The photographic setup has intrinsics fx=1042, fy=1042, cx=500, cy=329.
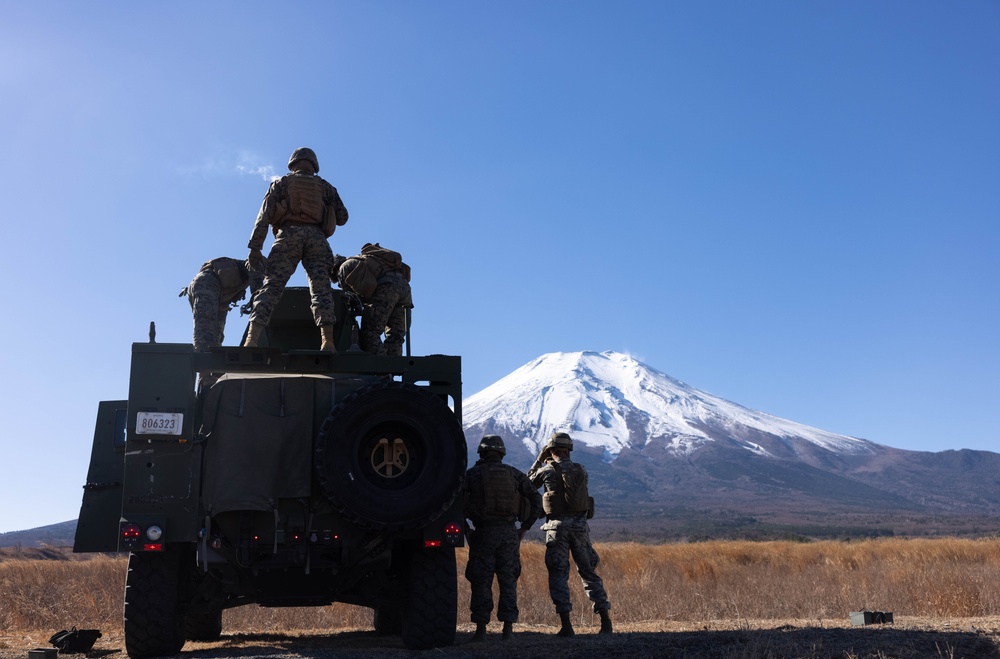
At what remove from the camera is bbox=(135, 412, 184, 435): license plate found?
849 centimetres

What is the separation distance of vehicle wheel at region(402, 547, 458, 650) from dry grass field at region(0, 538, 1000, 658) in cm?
19

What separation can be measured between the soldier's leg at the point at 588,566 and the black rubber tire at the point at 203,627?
388 centimetres

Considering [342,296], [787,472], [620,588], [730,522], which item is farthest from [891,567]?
[787,472]

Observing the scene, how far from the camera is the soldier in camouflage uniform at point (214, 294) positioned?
36.9 ft

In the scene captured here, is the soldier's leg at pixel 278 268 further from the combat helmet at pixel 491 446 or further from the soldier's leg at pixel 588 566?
the soldier's leg at pixel 588 566

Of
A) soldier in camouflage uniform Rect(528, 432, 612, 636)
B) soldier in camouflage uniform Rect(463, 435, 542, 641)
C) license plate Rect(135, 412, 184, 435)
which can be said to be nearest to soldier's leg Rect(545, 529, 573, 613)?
soldier in camouflage uniform Rect(528, 432, 612, 636)

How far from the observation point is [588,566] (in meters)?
11.0

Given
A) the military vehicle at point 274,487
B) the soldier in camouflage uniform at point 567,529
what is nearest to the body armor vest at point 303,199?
the military vehicle at point 274,487

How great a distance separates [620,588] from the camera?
17.1m

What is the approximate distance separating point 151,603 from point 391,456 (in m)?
2.31

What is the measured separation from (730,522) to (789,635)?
106 metres

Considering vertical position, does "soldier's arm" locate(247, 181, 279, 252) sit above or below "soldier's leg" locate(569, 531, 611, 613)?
above

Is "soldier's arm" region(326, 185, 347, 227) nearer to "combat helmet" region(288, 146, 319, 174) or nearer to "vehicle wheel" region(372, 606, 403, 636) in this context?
"combat helmet" region(288, 146, 319, 174)

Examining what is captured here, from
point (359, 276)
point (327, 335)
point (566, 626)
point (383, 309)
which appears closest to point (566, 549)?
point (566, 626)
